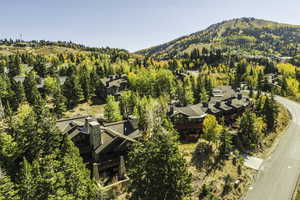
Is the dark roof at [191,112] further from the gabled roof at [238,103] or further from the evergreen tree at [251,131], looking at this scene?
the gabled roof at [238,103]

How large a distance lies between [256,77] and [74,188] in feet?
390

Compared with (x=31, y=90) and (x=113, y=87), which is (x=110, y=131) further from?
(x=113, y=87)

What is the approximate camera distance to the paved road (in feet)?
117

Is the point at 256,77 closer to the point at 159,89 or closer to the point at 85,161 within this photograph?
the point at 159,89

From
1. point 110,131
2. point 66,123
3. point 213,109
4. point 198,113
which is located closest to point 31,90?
point 66,123

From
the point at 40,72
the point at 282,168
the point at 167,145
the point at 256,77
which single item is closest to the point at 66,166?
the point at 167,145

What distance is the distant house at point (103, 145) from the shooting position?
32.4m

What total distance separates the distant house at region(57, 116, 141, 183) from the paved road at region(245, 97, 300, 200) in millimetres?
24985

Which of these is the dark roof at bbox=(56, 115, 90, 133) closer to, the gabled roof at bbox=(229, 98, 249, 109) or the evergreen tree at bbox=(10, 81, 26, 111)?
the evergreen tree at bbox=(10, 81, 26, 111)

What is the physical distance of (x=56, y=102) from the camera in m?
57.3

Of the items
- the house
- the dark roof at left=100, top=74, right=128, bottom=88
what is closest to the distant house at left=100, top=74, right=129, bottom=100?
the dark roof at left=100, top=74, right=128, bottom=88

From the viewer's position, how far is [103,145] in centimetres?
3284

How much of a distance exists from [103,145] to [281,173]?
130ft

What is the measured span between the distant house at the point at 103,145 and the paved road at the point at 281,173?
25.0m
